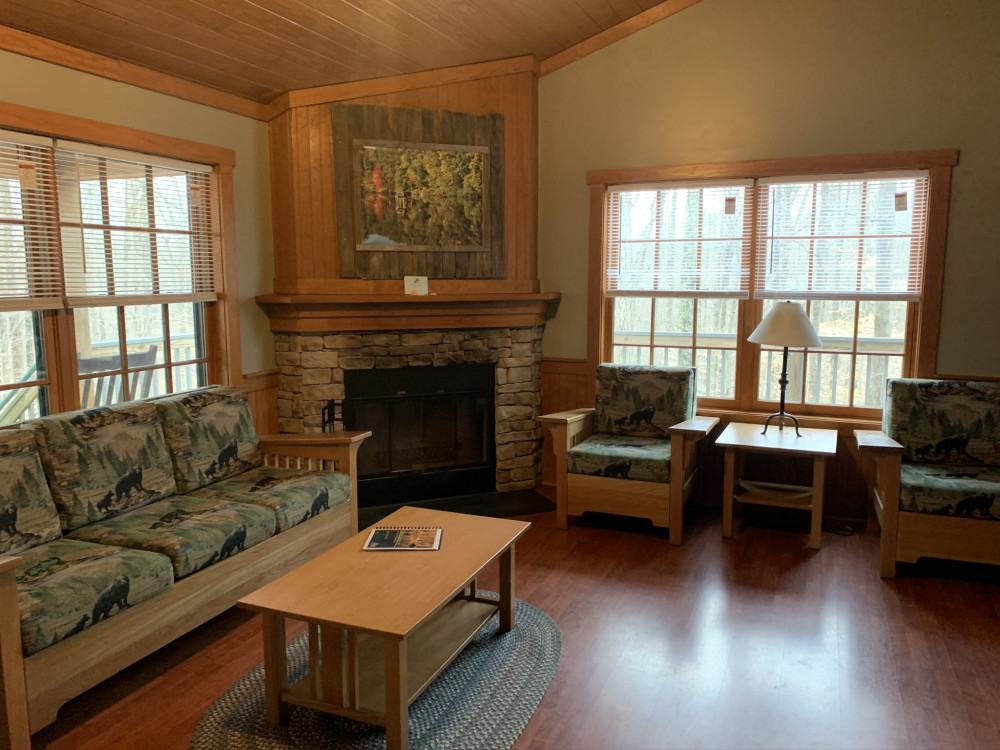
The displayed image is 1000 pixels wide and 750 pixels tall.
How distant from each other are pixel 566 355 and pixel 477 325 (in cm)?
69

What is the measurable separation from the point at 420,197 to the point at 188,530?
2.39m

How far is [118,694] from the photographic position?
8.43 feet

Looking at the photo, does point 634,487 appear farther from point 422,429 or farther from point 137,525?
point 137,525

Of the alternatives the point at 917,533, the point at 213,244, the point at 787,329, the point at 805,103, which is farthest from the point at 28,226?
the point at 917,533

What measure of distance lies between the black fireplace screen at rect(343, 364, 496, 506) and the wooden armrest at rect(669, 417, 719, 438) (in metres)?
1.29

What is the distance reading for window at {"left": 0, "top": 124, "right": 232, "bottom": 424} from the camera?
10.2ft

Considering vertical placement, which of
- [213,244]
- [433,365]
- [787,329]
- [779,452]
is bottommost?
[779,452]

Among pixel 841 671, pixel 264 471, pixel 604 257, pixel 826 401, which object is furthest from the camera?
pixel 604 257

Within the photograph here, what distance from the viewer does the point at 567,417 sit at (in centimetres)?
432

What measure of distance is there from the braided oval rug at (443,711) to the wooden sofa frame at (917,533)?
5.90ft

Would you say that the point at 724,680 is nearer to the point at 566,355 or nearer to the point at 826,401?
the point at 826,401

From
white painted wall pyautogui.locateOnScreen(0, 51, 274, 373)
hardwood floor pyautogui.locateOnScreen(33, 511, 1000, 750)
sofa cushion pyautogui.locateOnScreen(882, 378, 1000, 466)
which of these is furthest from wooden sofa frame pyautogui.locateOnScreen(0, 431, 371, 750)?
sofa cushion pyautogui.locateOnScreen(882, 378, 1000, 466)

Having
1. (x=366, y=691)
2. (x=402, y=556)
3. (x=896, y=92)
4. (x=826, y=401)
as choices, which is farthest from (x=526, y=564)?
(x=896, y=92)

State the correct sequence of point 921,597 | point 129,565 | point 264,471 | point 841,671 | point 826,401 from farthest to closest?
1. point 826,401
2. point 264,471
3. point 921,597
4. point 841,671
5. point 129,565
